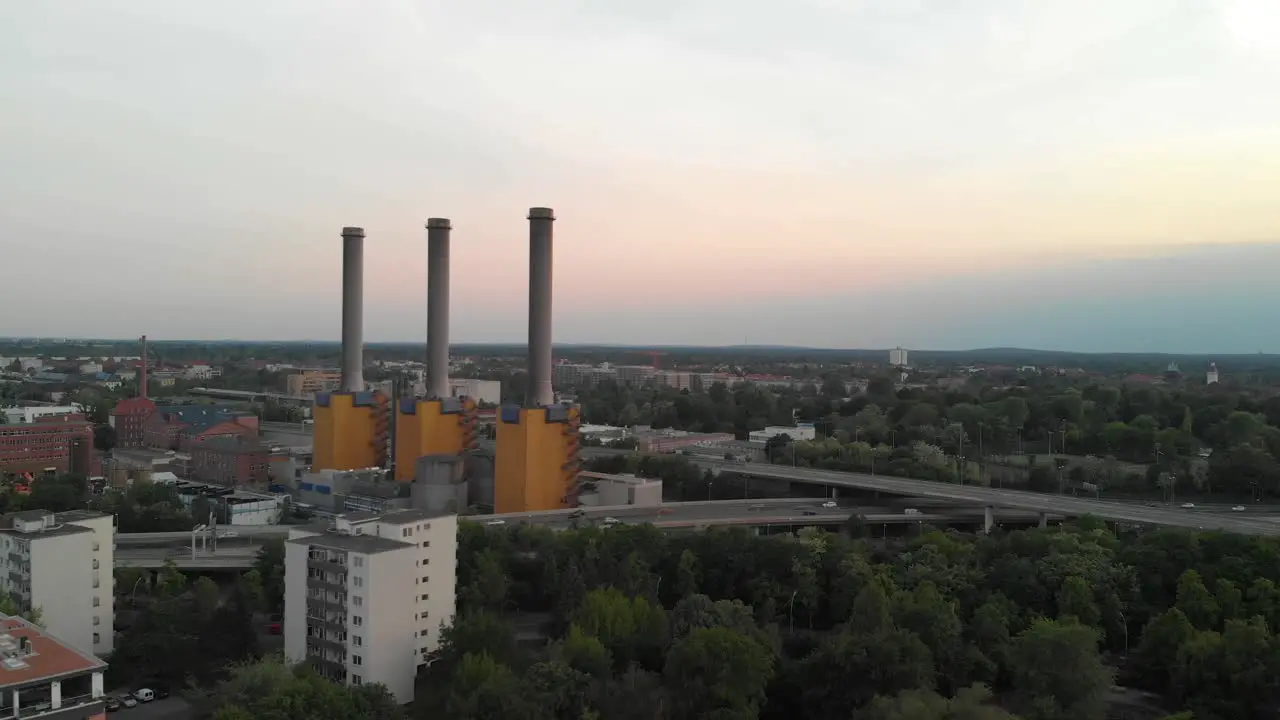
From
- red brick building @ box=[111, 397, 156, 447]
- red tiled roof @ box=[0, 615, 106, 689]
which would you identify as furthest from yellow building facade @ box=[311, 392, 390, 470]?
red tiled roof @ box=[0, 615, 106, 689]

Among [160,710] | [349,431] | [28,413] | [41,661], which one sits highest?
[349,431]

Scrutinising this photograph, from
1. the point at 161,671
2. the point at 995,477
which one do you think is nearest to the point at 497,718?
the point at 161,671

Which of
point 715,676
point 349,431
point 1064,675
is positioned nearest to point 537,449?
point 349,431

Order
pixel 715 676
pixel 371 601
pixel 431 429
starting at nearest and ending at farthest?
1. pixel 715 676
2. pixel 371 601
3. pixel 431 429

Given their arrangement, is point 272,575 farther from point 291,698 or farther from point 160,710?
point 291,698

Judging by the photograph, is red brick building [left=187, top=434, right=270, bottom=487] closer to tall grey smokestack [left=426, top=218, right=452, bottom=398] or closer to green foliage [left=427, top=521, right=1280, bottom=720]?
tall grey smokestack [left=426, top=218, right=452, bottom=398]

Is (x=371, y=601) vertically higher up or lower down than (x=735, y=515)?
higher up
